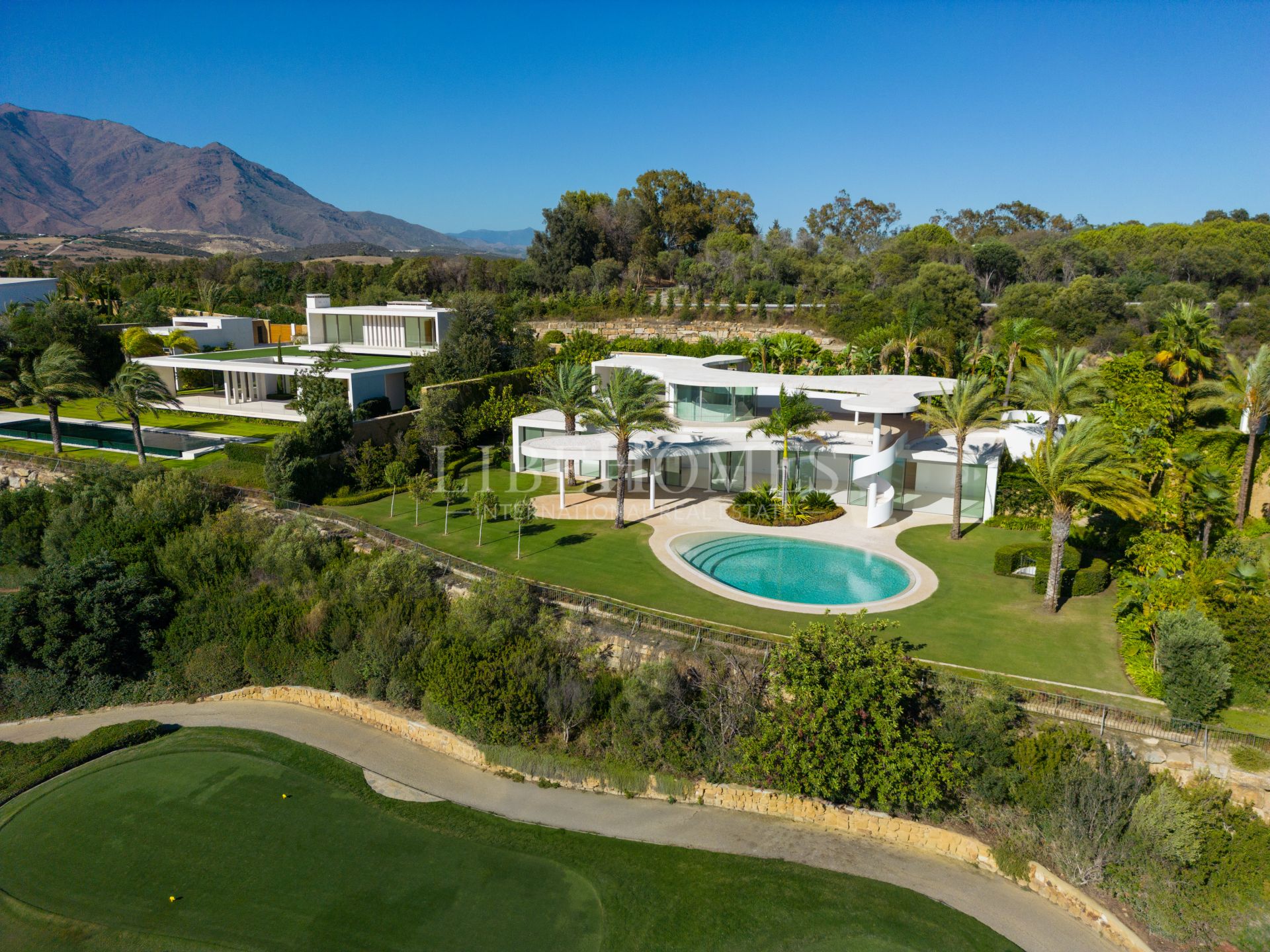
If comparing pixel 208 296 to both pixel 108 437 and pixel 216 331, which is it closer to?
Answer: pixel 216 331

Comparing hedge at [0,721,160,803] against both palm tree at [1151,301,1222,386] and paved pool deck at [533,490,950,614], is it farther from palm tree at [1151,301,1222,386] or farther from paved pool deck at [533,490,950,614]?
palm tree at [1151,301,1222,386]

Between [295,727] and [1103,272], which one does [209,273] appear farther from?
[1103,272]

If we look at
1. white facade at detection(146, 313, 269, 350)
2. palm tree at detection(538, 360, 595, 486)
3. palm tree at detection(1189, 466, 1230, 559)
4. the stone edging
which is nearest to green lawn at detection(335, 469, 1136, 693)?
palm tree at detection(1189, 466, 1230, 559)

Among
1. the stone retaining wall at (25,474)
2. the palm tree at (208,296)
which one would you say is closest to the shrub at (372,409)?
the stone retaining wall at (25,474)

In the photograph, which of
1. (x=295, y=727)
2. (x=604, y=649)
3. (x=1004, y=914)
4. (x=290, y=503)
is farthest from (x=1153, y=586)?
(x=290, y=503)

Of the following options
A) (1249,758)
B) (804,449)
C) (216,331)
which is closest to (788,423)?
(804,449)

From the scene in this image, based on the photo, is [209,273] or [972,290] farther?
[209,273]
